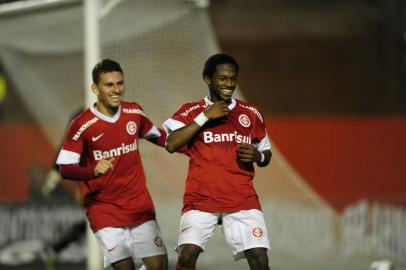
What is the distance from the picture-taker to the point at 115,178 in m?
6.68

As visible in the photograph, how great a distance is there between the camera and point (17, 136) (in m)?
13.0

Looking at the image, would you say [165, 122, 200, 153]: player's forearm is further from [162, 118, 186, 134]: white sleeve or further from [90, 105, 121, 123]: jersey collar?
[90, 105, 121, 123]: jersey collar

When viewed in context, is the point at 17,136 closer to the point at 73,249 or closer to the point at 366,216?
the point at 73,249

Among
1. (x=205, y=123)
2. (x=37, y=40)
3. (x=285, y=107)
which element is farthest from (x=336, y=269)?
(x=285, y=107)

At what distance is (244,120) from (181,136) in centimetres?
46

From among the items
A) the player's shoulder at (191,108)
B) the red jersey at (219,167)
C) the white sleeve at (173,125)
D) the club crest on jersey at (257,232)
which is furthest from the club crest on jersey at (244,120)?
the club crest on jersey at (257,232)

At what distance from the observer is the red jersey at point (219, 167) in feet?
20.1

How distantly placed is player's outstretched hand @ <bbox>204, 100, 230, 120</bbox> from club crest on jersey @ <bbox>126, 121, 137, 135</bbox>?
85cm

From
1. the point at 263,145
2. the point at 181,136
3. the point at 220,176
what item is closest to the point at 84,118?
the point at 181,136

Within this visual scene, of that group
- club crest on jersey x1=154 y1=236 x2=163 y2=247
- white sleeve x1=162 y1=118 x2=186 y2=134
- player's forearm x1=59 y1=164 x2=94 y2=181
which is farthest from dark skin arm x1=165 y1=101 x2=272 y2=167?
club crest on jersey x1=154 y1=236 x2=163 y2=247

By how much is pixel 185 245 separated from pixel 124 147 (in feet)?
3.11

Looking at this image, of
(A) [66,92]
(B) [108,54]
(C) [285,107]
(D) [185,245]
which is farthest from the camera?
(C) [285,107]

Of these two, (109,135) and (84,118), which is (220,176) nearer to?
(109,135)

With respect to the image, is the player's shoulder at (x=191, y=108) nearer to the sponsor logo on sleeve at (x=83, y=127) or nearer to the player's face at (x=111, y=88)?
the player's face at (x=111, y=88)
